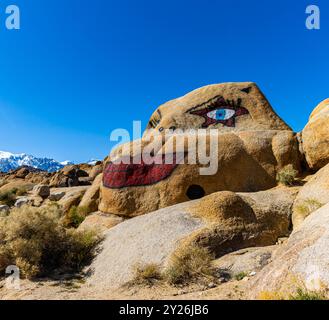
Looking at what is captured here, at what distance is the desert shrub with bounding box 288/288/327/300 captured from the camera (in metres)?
4.58

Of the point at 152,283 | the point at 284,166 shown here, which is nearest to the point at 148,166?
the point at 284,166

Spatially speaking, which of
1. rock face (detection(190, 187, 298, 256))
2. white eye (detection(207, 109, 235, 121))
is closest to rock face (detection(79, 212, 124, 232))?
rock face (detection(190, 187, 298, 256))

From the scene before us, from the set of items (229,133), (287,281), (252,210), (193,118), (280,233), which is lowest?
(287,281)

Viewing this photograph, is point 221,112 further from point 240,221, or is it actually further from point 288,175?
point 240,221

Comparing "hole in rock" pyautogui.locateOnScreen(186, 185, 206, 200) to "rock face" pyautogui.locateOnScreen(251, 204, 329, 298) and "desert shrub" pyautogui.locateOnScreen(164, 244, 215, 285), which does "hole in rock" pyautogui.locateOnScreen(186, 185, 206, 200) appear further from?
"rock face" pyautogui.locateOnScreen(251, 204, 329, 298)

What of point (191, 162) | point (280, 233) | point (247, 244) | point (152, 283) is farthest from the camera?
point (191, 162)

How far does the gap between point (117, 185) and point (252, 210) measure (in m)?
6.93

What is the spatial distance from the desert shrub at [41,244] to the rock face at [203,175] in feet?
12.3

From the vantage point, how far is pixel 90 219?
1594cm

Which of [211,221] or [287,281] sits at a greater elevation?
[211,221]

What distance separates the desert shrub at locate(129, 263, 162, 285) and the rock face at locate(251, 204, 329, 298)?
320 centimetres

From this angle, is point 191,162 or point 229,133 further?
point 229,133

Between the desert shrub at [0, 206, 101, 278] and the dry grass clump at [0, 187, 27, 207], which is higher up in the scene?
the dry grass clump at [0, 187, 27, 207]
